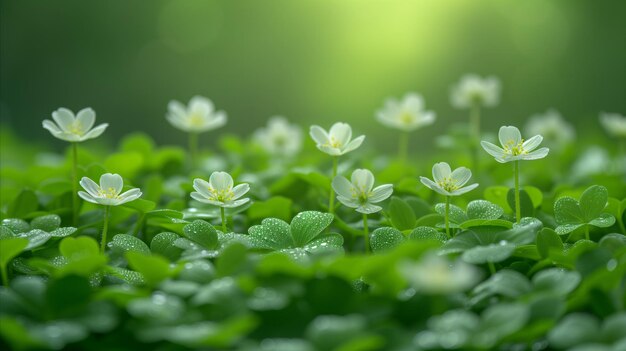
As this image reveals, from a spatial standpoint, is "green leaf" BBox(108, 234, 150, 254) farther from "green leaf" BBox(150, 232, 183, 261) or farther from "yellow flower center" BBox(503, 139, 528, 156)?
"yellow flower center" BBox(503, 139, 528, 156)

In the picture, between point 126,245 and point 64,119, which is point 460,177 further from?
point 64,119

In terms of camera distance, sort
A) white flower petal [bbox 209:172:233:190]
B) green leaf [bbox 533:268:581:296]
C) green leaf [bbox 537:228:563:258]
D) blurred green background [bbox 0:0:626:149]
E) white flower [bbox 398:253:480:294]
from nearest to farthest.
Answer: white flower [bbox 398:253:480:294], green leaf [bbox 533:268:581:296], green leaf [bbox 537:228:563:258], white flower petal [bbox 209:172:233:190], blurred green background [bbox 0:0:626:149]

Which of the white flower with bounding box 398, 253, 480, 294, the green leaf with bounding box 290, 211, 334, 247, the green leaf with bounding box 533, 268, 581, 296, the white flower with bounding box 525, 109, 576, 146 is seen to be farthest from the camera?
the white flower with bounding box 525, 109, 576, 146

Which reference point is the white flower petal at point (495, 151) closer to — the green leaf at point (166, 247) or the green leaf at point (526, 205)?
the green leaf at point (526, 205)

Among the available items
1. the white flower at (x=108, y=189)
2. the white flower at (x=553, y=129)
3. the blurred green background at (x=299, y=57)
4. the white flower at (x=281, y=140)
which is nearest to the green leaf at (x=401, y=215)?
the white flower at (x=108, y=189)

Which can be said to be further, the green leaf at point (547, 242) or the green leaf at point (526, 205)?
the green leaf at point (526, 205)

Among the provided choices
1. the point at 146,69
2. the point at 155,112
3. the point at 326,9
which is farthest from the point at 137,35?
the point at 326,9

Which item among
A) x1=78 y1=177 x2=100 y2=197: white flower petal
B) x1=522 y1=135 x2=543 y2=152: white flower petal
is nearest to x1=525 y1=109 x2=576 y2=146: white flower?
x1=522 y1=135 x2=543 y2=152: white flower petal
